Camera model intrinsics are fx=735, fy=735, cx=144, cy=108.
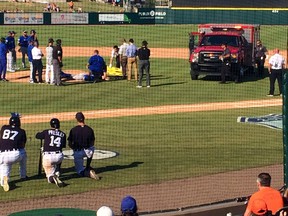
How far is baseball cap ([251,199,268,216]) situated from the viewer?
828 cm

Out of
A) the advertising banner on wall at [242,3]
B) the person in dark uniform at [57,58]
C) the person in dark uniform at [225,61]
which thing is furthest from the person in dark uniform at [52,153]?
the advertising banner on wall at [242,3]

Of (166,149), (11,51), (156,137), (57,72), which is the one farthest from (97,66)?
(166,149)

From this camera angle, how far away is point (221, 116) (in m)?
21.3

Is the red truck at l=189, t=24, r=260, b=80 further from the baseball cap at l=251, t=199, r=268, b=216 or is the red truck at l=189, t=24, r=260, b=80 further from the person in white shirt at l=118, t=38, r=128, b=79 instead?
the baseball cap at l=251, t=199, r=268, b=216

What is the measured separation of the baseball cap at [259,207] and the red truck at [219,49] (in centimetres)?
1948

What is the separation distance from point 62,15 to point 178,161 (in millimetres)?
37632

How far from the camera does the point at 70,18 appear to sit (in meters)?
53.1

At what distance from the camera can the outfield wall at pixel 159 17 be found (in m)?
48.7

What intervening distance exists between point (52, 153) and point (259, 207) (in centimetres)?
534

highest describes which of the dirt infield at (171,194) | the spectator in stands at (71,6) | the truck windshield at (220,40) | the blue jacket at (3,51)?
the spectator in stands at (71,6)

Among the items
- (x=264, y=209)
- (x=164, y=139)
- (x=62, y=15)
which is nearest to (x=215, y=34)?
(x=164, y=139)

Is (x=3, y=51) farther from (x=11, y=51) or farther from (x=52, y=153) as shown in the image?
(x=52, y=153)

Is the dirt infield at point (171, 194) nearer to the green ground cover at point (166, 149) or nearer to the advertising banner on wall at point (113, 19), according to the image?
the green ground cover at point (166, 149)

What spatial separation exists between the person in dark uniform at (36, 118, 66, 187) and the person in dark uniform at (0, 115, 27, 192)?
0.40 metres
